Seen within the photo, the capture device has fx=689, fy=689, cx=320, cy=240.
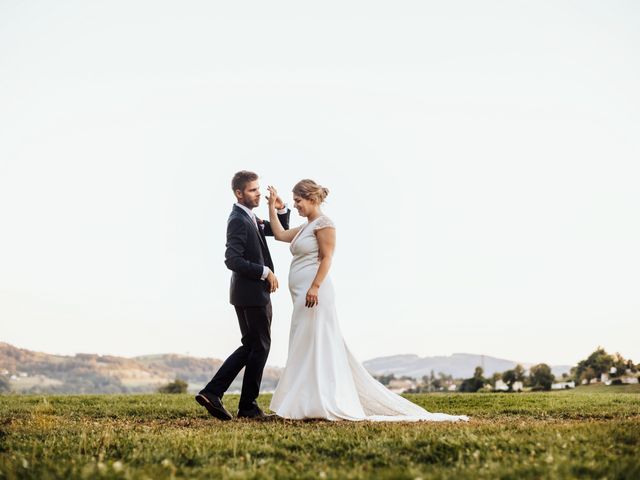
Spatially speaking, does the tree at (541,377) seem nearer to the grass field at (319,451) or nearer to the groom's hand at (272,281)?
the groom's hand at (272,281)

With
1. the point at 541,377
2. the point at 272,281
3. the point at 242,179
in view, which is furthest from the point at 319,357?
the point at 541,377

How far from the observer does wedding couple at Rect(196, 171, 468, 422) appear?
9.73 meters

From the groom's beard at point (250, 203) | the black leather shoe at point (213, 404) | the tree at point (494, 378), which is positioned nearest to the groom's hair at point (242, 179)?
the groom's beard at point (250, 203)

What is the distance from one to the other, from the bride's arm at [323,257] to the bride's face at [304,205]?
43 centimetres

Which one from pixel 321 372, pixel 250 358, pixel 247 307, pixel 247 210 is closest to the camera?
pixel 321 372

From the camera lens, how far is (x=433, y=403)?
1485 cm

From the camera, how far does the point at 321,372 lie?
31.9 feet

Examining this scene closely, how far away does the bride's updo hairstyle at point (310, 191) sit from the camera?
405 inches

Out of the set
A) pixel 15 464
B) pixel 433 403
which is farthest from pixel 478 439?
pixel 433 403

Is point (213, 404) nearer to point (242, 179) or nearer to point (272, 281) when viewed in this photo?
point (272, 281)

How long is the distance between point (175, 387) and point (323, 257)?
1369 centimetres

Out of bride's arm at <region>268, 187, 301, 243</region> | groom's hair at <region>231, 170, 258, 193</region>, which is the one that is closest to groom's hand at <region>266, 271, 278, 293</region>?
bride's arm at <region>268, 187, 301, 243</region>

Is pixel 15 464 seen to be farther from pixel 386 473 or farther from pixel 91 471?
pixel 386 473

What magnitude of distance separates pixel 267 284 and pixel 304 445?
12.6 ft
